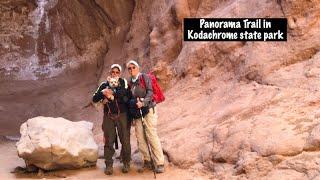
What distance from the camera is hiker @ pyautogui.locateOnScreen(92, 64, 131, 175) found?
6.71 metres

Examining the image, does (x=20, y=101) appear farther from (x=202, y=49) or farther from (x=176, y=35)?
(x=202, y=49)

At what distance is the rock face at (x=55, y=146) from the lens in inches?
277

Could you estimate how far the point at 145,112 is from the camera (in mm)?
6723

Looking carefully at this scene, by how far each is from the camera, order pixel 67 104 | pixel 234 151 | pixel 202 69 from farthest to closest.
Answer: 1. pixel 67 104
2. pixel 202 69
3. pixel 234 151

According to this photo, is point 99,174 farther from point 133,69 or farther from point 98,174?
point 133,69

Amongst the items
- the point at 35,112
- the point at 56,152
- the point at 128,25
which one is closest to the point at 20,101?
the point at 35,112

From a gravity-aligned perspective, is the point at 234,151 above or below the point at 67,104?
below

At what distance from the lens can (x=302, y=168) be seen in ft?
17.5

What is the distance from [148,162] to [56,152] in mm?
1317

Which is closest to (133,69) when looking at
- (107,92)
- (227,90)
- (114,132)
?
(107,92)

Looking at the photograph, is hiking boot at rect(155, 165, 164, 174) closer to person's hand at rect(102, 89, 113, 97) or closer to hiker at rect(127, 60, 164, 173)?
hiker at rect(127, 60, 164, 173)

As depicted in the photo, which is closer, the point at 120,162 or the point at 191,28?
the point at 120,162

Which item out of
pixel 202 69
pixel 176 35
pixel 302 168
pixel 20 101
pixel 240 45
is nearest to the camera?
pixel 302 168

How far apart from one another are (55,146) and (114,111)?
3.33 ft
